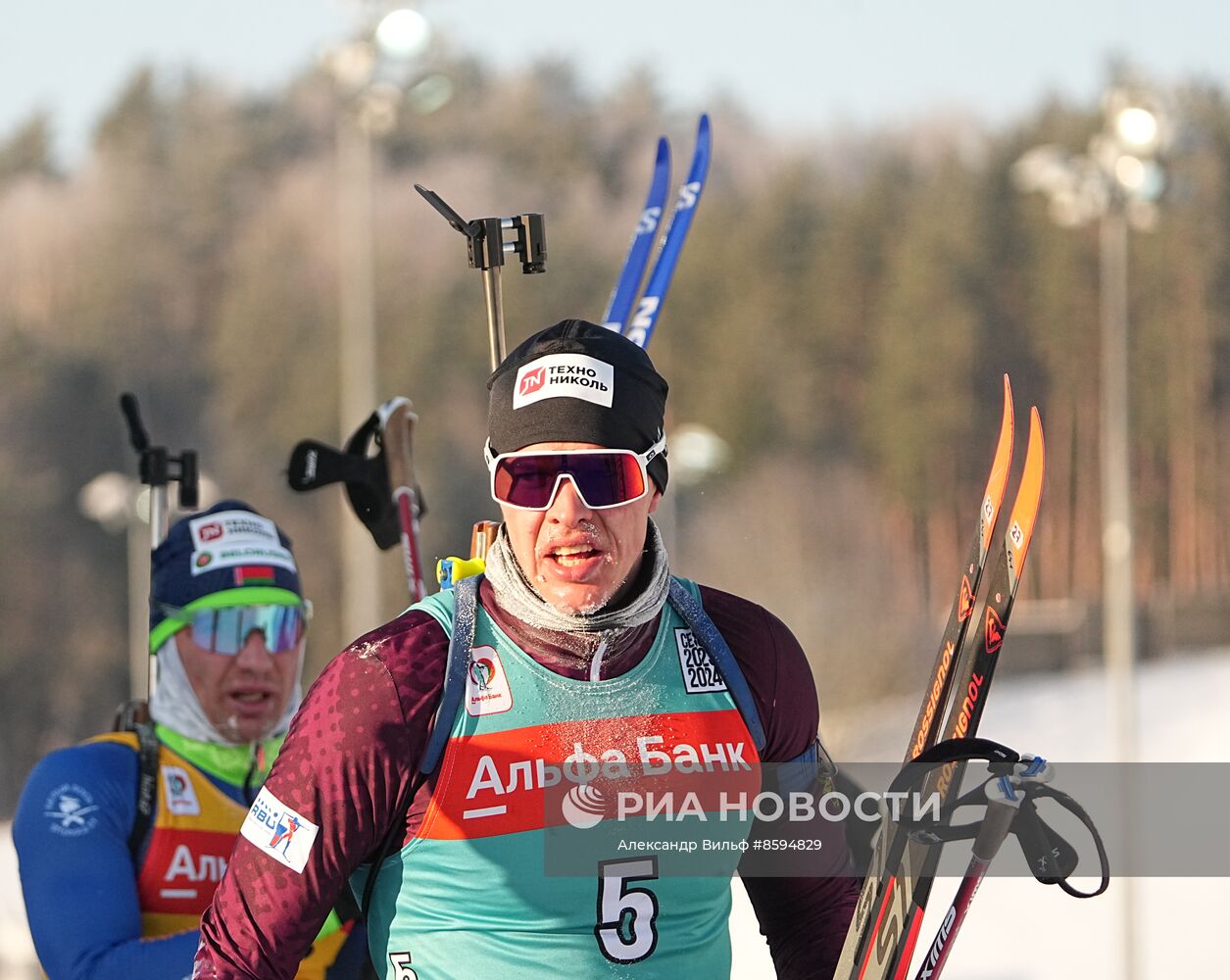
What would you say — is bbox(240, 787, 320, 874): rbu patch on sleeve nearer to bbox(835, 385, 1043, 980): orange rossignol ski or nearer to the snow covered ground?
bbox(835, 385, 1043, 980): orange rossignol ski

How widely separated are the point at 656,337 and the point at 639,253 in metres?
34.3

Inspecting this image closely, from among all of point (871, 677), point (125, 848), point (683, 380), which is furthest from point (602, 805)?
point (683, 380)

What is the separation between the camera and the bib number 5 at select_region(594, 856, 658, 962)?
2865 millimetres

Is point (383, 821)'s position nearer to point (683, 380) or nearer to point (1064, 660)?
point (1064, 660)

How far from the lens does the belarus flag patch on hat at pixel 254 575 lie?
4.50m

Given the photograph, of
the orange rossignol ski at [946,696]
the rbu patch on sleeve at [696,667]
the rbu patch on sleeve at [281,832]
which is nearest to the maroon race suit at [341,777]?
the rbu patch on sleeve at [281,832]

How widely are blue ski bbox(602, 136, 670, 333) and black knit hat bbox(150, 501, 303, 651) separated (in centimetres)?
103

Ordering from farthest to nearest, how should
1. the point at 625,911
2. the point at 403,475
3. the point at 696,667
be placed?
the point at 403,475 < the point at 696,667 < the point at 625,911

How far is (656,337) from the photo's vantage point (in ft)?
127

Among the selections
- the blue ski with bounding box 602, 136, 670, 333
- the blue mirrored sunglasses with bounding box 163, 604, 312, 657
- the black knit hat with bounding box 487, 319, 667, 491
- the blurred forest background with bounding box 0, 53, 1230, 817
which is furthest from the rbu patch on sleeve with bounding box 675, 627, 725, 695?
the blurred forest background with bounding box 0, 53, 1230, 817

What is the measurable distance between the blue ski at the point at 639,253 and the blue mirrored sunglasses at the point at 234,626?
1089 millimetres

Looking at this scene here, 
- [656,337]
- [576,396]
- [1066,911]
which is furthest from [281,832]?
[656,337]

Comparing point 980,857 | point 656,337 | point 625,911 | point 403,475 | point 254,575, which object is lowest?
point 625,911

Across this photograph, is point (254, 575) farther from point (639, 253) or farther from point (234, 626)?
point (639, 253)
